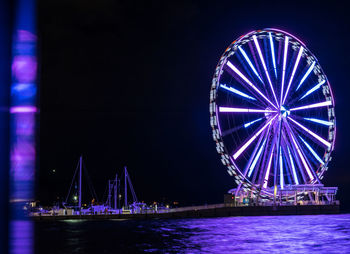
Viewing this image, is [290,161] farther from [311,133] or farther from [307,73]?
[307,73]

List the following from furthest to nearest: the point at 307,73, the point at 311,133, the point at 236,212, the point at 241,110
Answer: the point at 236,212, the point at 307,73, the point at 311,133, the point at 241,110

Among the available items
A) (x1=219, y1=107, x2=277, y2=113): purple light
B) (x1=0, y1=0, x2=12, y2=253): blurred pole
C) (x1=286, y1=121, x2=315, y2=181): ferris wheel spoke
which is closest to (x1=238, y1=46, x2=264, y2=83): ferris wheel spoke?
(x1=219, y1=107, x2=277, y2=113): purple light

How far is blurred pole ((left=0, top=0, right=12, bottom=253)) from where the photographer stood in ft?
18.9

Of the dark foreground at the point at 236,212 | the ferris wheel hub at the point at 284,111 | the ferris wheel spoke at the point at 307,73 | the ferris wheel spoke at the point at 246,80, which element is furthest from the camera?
the dark foreground at the point at 236,212

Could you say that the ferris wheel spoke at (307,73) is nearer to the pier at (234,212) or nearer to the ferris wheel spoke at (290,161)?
the ferris wheel spoke at (290,161)

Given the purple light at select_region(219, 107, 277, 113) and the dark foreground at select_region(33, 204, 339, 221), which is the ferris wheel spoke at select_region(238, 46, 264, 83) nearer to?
the purple light at select_region(219, 107, 277, 113)

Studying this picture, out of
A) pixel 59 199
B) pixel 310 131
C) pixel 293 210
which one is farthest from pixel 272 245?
pixel 59 199

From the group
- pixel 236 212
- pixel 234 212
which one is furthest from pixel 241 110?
pixel 234 212

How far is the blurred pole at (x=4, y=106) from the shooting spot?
577cm

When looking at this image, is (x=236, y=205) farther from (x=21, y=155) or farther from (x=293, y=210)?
(x=21, y=155)

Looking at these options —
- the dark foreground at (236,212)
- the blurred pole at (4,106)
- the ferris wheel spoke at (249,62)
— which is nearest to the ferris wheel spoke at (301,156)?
the ferris wheel spoke at (249,62)

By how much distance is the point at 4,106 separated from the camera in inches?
237

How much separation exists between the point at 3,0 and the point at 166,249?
15629mm

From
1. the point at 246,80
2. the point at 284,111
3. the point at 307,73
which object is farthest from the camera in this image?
the point at 307,73
